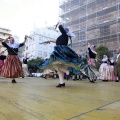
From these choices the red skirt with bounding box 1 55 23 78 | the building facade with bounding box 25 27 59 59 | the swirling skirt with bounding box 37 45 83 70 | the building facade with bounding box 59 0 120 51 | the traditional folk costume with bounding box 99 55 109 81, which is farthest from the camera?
the building facade with bounding box 25 27 59 59

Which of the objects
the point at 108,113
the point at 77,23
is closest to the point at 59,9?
the point at 77,23

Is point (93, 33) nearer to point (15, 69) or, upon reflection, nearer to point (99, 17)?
point (99, 17)

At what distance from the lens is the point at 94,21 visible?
34.0m

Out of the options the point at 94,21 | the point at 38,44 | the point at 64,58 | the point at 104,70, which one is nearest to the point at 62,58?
the point at 64,58

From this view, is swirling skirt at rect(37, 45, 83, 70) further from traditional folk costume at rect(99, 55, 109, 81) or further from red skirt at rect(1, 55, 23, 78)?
traditional folk costume at rect(99, 55, 109, 81)

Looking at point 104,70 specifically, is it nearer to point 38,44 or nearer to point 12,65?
point 12,65

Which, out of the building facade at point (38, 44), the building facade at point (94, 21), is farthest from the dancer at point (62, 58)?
the building facade at point (38, 44)

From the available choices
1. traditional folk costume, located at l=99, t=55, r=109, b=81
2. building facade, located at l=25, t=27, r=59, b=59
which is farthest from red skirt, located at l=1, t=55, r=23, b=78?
building facade, located at l=25, t=27, r=59, b=59

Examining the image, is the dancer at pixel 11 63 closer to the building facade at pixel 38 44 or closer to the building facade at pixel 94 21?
the building facade at pixel 94 21

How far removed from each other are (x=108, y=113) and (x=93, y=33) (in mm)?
32574

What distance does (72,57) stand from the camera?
4.19 meters

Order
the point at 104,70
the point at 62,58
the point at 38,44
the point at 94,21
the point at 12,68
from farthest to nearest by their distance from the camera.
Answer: the point at 38,44
the point at 94,21
the point at 104,70
the point at 12,68
the point at 62,58

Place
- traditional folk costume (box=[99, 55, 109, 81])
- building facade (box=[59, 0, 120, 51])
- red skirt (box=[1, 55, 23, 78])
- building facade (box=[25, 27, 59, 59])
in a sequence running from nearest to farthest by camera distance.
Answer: red skirt (box=[1, 55, 23, 78]), traditional folk costume (box=[99, 55, 109, 81]), building facade (box=[59, 0, 120, 51]), building facade (box=[25, 27, 59, 59])

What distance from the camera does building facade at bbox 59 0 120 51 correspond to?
101 feet
